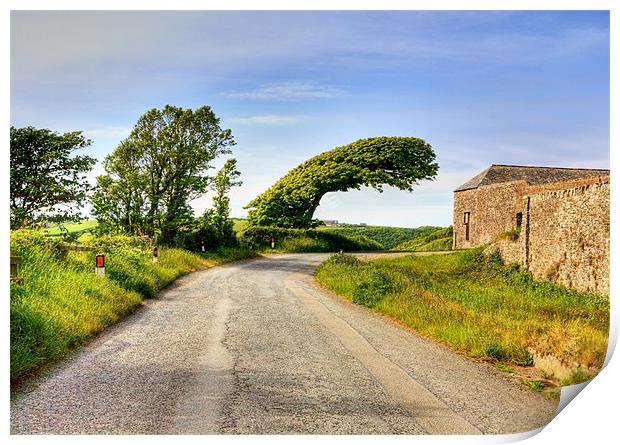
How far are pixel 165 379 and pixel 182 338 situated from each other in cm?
192

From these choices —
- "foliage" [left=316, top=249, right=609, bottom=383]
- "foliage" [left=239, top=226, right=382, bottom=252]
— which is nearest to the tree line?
"foliage" [left=316, top=249, right=609, bottom=383]

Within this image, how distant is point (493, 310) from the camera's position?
9406 millimetres

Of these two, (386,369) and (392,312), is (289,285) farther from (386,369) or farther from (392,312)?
(386,369)

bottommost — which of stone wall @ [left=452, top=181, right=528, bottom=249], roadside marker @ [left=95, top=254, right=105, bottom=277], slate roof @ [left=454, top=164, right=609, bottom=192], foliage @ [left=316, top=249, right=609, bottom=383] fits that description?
foliage @ [left=316, top=249, right=609, bottom=383]

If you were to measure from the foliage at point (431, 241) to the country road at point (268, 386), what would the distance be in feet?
59.1

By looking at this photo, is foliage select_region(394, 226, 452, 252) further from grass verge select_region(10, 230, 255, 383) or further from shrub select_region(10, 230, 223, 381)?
shrub select_region(10, 230, 223, 381)

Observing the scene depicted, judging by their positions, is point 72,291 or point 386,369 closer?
point 386,369

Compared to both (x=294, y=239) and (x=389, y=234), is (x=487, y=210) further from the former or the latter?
(x=294, y=239)

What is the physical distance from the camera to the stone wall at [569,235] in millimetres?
10516

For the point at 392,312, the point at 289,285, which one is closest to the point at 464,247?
the point at 289,285

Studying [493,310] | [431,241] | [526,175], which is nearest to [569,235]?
[493,310]

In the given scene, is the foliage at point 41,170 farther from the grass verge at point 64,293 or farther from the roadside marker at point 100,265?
the roadside marker at point 100,265

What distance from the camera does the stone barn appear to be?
35.4 ft
